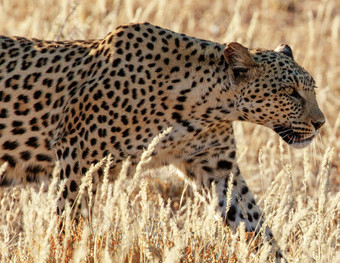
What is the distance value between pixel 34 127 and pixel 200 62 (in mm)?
1089

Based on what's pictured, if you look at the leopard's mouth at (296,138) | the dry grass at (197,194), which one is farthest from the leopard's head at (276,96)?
the dry grass at (197,194)

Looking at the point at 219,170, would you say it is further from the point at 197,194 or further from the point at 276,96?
the point at 276,96

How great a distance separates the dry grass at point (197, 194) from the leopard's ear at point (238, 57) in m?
0.60

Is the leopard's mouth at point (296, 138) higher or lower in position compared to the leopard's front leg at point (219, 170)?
higher

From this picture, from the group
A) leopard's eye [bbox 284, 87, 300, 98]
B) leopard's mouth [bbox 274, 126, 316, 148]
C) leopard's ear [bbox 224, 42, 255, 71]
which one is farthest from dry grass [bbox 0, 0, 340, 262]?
leopard's ear [bbox 224, 42, 255, 71]

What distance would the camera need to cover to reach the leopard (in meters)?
5.08

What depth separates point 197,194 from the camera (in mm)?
5074

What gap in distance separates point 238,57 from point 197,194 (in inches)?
33.7

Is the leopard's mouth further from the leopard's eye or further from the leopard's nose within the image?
the leopard's eye

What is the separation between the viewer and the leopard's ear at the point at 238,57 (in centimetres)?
512

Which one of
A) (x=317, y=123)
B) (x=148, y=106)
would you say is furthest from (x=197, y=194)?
(x=317, y=123)

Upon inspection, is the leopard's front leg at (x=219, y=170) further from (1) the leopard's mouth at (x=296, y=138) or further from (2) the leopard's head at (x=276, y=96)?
(1) the leopard's mouth at (x=296, y=138)

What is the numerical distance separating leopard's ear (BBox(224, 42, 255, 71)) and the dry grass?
0.60 metres

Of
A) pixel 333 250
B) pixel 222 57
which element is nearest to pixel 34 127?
pixel 222 57
